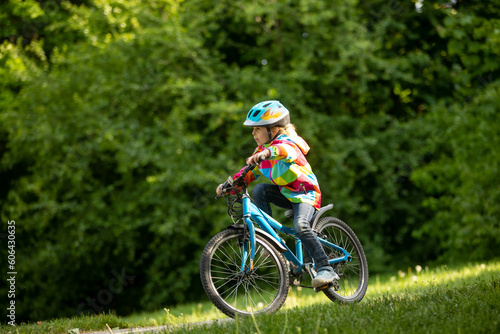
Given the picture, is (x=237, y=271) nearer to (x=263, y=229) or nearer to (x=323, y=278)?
(x=263, y=229)

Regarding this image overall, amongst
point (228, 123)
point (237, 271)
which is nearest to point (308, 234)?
point (237, 271)

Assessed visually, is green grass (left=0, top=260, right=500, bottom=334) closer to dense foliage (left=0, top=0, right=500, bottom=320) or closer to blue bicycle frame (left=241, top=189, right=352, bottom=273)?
blue bicycle frame (left=241, top=189, right=352, bottom=273)

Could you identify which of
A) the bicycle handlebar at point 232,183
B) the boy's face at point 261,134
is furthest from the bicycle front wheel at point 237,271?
the boy's face at point 261,134

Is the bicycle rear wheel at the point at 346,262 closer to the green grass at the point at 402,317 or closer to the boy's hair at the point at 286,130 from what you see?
the green grass at the point at 402,317

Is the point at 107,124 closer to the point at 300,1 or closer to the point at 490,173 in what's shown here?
the point at 300,1

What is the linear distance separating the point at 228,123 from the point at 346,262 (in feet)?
22.6

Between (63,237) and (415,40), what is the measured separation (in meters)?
9.70

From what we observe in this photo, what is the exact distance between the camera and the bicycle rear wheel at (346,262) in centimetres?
514

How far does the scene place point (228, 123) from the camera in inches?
461

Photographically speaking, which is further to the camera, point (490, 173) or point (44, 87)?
point (44, 87)

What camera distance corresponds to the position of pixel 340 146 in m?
11.3

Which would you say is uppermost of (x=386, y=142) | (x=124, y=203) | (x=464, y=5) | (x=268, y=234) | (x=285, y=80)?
(x=268, y=234)

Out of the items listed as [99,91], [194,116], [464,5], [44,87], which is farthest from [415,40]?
[44,87]

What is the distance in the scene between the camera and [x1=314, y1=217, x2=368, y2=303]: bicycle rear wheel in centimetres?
514
